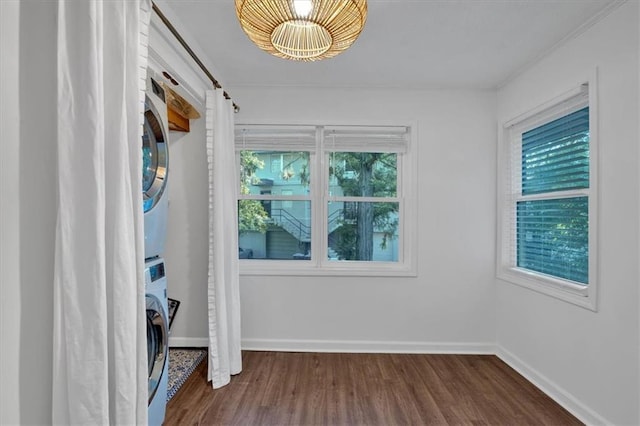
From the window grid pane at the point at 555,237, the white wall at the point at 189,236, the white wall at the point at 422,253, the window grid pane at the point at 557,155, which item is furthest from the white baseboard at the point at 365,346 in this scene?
the window grid pane at the point at 557,155

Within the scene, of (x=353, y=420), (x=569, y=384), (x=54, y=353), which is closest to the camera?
(x=54, y=353)

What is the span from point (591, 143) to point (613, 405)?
59.8 inches

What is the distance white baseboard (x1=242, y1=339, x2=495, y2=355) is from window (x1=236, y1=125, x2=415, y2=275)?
680 mm

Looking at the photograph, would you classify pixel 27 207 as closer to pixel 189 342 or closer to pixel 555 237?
pixel 189 342

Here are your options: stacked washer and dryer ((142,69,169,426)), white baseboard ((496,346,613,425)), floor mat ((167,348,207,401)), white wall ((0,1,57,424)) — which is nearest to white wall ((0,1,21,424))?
white wall ((0,1,57,424))

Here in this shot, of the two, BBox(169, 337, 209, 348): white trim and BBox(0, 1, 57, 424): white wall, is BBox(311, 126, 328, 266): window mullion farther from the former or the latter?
BBox(0, 1, 57, 424): white wall

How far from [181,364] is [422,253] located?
2290mm

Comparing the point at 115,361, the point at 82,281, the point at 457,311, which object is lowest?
the point at 457,311

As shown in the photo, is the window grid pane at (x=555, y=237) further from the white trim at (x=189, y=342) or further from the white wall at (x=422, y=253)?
the white trim at (x=189, y=342)

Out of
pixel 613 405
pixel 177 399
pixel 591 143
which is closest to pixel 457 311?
pixel 613 405

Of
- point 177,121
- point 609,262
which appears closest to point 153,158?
point 177,121

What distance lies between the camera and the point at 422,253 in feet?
9.36

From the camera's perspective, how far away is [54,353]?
0.82 meters

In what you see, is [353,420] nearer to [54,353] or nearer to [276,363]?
[276,363]
